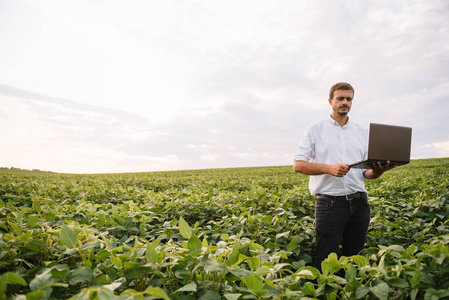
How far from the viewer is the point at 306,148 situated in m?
3.27

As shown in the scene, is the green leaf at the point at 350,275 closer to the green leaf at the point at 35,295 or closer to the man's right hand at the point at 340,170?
the man's right hand at the point at 340,170

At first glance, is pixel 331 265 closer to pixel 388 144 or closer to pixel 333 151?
pixel 388 144

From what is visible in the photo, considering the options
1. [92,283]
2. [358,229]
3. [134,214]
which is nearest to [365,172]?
[358,229]

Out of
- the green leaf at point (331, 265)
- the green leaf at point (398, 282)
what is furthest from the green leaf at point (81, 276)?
the green leaf at point (398, 282)

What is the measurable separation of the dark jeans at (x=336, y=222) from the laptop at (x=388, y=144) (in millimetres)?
648

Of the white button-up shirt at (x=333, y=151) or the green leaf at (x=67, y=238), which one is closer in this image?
the green leaf at (x=67, y=238)

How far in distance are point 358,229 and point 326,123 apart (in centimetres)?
135

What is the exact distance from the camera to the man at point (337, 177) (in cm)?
308

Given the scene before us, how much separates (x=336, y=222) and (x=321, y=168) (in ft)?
2.25

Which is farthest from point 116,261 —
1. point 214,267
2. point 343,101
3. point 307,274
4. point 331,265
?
point 343,101

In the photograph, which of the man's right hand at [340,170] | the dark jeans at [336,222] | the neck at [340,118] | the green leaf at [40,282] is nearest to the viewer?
the green leaf at [40,282]

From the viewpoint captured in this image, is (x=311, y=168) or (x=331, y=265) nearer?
(x=331, y=265)

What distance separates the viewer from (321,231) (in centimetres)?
312

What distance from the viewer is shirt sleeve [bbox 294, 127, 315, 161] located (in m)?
3.22
